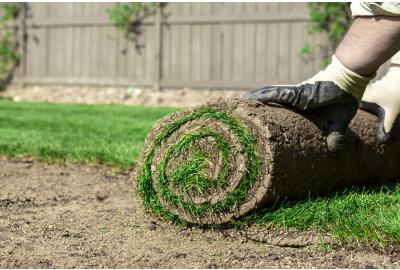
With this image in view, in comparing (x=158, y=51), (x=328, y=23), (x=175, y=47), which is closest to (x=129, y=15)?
(x=158, y=51)

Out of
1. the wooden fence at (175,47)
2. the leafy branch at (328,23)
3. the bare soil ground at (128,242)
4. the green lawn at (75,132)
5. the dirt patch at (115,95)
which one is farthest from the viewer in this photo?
the dirt patch at (115,95)

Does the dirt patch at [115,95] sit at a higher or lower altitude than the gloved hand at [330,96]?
lower

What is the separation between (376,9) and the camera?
307 cm

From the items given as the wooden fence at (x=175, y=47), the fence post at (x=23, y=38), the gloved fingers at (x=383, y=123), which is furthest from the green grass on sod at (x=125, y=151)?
the fence post at (x=23, y=38)

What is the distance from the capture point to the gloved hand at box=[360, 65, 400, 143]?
3529mm

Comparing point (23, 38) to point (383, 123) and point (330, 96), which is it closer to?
point (383, 123)

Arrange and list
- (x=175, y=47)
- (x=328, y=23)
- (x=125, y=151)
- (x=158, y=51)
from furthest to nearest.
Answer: (x=158, y=51) < (x=175, y=47) < (x=328, y=23) < (x=125, y=151)

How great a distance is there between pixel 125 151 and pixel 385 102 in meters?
2.41

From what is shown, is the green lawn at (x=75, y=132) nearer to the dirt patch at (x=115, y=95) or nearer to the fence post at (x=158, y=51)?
the dirt patch at (x=115, y=95)

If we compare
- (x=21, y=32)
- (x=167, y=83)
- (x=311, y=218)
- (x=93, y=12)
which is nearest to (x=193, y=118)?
(x=311, y=218)

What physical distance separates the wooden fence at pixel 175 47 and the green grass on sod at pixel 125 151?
2366mm

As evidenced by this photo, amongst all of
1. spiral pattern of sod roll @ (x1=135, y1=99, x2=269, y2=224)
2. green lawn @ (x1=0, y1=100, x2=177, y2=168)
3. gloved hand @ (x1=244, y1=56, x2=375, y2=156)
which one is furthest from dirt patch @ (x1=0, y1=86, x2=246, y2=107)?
spiral pattern of sod roll @ (x1=135, y1=99, x2=269, y2=224)

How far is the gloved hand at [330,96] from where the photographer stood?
10.2 ft

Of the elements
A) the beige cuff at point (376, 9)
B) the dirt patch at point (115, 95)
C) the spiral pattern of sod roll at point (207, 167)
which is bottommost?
the dirt patch at point (115, 95)
